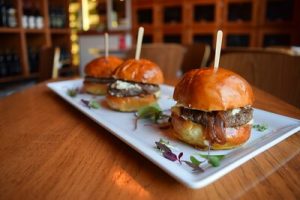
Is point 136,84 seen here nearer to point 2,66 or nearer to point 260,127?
point 260,127

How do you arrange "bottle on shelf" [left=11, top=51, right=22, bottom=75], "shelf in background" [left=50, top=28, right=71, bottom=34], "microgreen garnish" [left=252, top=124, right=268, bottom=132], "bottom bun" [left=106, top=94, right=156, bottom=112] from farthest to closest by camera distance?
"shelf in background" [left=50, top=28, right=71, bottom=34] → "bottle on shelf" [left=11, top=51, right=22, bottom=75] → "bottom bun" [left=106, top=94, right=156, bottom=112] → "microgreen garnish" [left=252, top=124, right=268, bottom=132]

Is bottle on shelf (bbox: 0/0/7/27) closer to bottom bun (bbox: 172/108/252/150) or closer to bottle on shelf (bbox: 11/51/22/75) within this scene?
bottle on shelf (bbox: 11/51/22/75)

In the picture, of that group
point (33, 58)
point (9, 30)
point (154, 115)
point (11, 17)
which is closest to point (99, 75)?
point (154, 115)

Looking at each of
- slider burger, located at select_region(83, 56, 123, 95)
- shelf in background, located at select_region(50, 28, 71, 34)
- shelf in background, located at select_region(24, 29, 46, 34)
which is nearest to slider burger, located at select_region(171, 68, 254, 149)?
slider burger, located at select_region(83, 56, 123, 95)

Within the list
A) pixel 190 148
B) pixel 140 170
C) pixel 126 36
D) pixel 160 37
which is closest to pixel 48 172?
pixel 140 170

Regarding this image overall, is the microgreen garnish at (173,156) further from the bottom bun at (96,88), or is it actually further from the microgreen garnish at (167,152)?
the bottom bun at (96,88)
